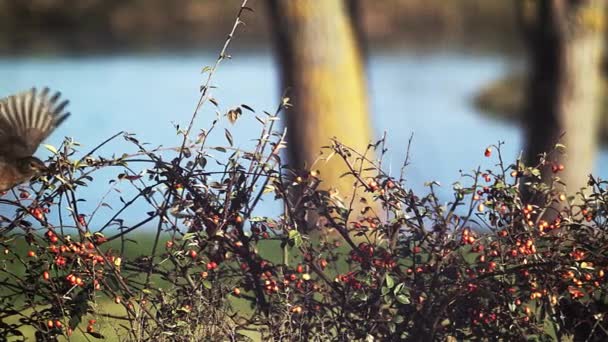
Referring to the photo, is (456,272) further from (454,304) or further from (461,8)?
(461,8)

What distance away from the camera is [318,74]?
6918mm

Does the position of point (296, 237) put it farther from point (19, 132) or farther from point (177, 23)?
point (177, 23)

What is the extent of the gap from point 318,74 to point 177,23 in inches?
386

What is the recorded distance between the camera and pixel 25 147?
2.70 metres

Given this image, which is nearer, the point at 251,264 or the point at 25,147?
the point at 251,264

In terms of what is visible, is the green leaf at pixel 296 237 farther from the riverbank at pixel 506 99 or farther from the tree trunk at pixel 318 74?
the riverbank at pixel 506 99

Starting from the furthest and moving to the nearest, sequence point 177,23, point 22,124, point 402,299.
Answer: point 177,23 < point 22,124 < point 402,299

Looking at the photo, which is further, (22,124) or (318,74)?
(318,74)

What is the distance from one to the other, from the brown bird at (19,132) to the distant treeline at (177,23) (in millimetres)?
9945

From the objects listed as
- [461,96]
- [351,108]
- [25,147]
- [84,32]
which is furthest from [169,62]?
[25,147]

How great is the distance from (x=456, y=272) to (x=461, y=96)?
11.0 metres

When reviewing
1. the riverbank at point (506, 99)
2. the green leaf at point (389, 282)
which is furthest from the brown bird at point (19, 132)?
the riverbank at point (506, 99)

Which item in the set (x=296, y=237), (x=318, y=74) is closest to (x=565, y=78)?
(x=318, y=74)

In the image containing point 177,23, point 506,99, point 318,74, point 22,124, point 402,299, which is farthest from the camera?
point 506,99
